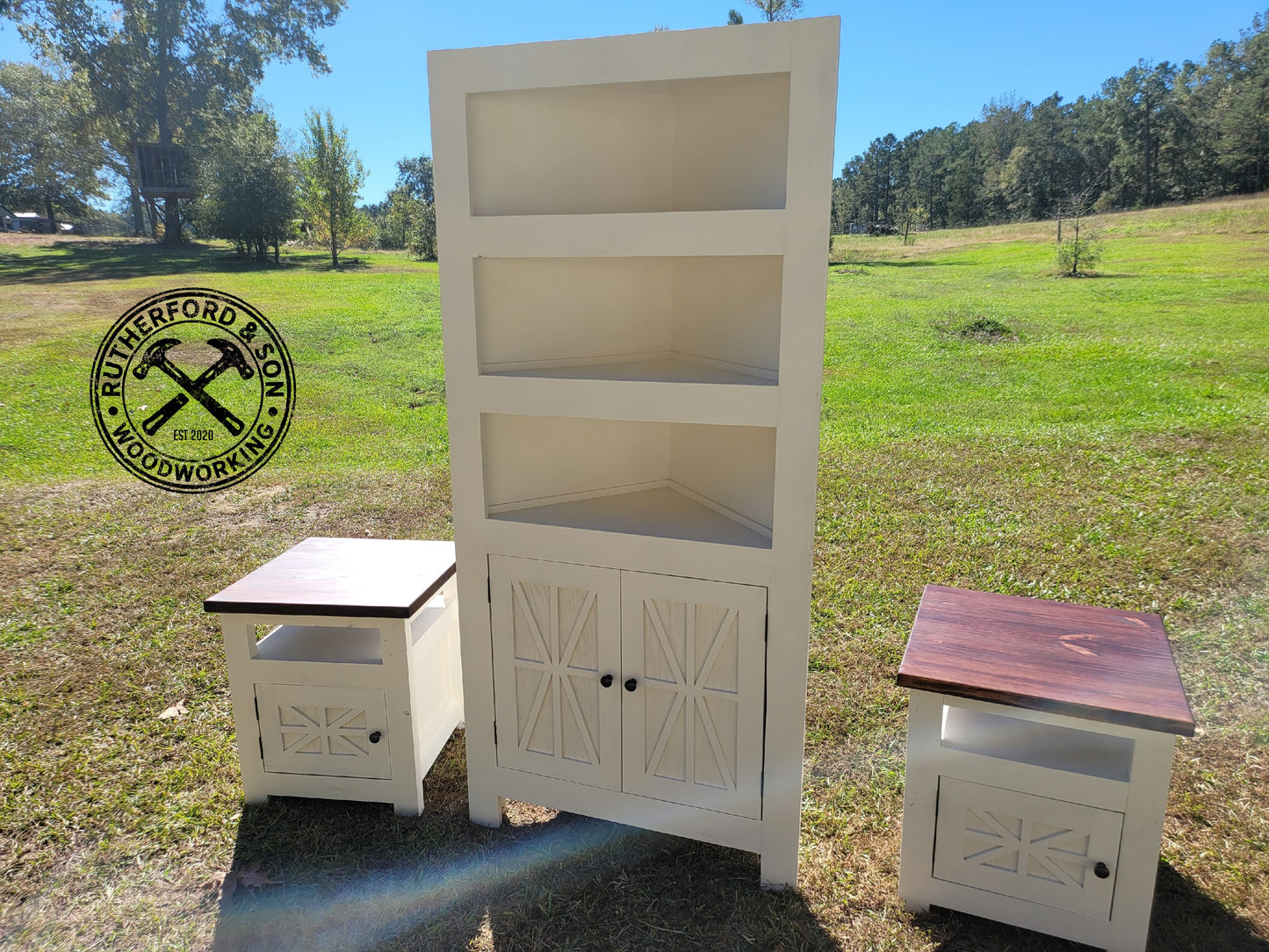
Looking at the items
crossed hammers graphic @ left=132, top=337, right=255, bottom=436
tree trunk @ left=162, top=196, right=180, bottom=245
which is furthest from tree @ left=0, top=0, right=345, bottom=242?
crossed hammers graphic @ left=132, top=337, right=255, bottom=436

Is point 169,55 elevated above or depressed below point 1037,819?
above

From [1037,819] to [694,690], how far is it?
0.99 m

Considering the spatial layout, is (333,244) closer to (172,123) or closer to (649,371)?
(172,123)

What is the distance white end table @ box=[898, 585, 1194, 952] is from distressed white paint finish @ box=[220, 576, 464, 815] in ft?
5.36

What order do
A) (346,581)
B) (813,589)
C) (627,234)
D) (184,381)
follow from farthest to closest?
(184,381)
(813,589)
(346,581)
(627,234)

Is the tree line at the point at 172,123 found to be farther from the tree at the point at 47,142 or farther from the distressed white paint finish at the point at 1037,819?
the distressed white paint finish at the point at 1037,819

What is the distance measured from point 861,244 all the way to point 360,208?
31.9ft

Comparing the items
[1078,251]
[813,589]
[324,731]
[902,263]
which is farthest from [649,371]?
[902,263]

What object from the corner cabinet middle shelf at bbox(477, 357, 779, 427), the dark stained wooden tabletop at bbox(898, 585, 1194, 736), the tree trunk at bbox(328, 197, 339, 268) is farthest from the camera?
the tree trunk at bbox(328, 197, 339, 268)

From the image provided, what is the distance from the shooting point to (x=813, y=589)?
497 centimetres

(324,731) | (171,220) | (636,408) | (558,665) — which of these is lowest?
(324,731)

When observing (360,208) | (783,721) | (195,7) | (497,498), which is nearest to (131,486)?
(497,498)

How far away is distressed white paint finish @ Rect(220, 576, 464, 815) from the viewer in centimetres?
280

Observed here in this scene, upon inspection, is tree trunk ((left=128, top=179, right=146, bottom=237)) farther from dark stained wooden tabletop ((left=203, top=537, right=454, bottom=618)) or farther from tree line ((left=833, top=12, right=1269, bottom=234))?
dark stained wooden tabletop ((left=203, top=537, right=454, bottom=618))
